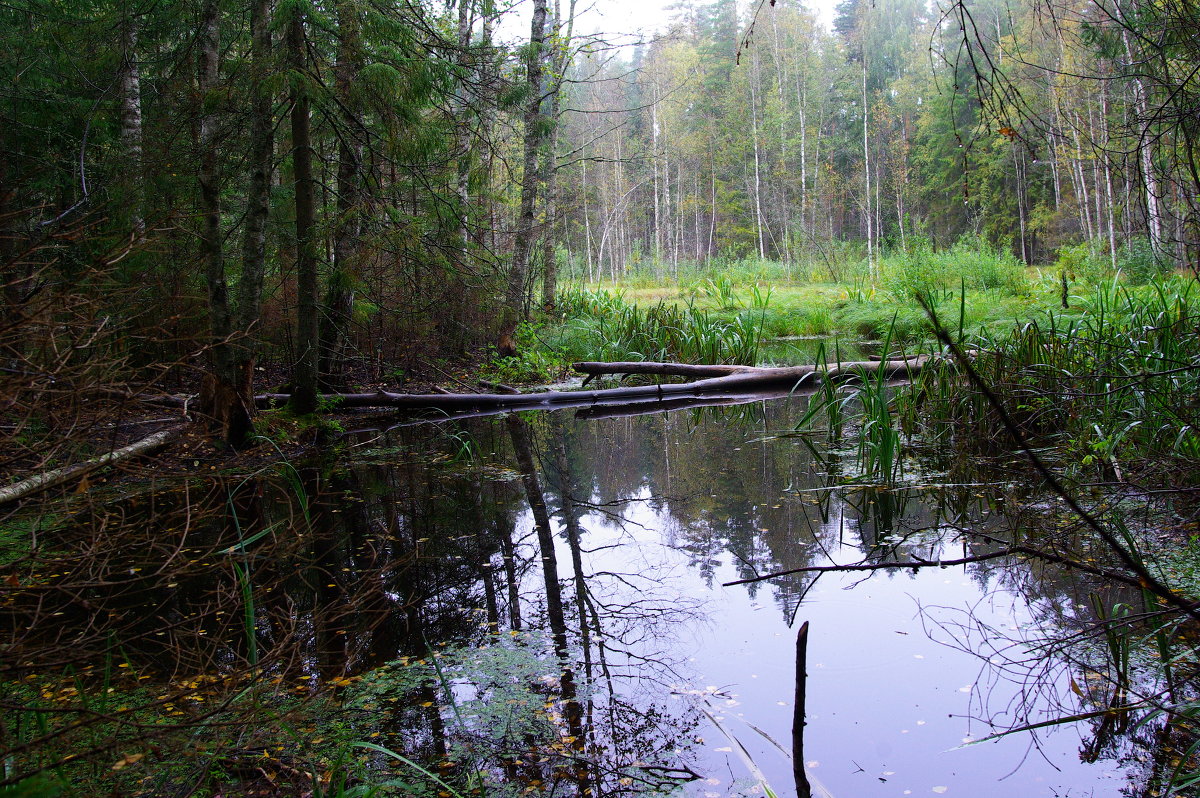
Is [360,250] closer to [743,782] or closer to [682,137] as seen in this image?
[743,782]

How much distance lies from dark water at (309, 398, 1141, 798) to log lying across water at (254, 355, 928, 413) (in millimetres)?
2179

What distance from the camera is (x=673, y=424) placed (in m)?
7.16

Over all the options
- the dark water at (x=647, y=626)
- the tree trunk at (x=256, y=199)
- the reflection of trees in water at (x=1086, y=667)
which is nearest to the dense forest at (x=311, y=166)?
the tree trunk at (x=256, y=199)

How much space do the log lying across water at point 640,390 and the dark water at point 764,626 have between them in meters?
2.18

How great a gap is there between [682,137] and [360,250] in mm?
25621

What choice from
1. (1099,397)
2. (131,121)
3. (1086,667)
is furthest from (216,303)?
(1086,667)

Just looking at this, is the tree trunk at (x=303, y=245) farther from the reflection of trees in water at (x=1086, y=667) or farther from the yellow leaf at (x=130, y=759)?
the reflection of trees in water at (x=1086, y=667)

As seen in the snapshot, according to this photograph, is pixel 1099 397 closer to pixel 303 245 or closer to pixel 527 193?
pixel 303 245

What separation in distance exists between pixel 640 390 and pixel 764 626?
563 cm

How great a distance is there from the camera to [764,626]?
2932 millimetres

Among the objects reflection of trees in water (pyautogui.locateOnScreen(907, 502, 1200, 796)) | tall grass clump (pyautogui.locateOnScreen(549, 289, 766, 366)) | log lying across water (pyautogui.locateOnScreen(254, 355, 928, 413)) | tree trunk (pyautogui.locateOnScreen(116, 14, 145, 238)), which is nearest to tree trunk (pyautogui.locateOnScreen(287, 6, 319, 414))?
log lying across water (pyautogui.locateOnScreen(254, 355, 928, 413))

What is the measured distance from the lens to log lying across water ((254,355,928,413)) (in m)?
7.36

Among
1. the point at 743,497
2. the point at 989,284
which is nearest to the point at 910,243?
the point at 989,284

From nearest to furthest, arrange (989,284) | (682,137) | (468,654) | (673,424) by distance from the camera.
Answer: (468,654) < (673,424) < (989,284) < (682,137)
